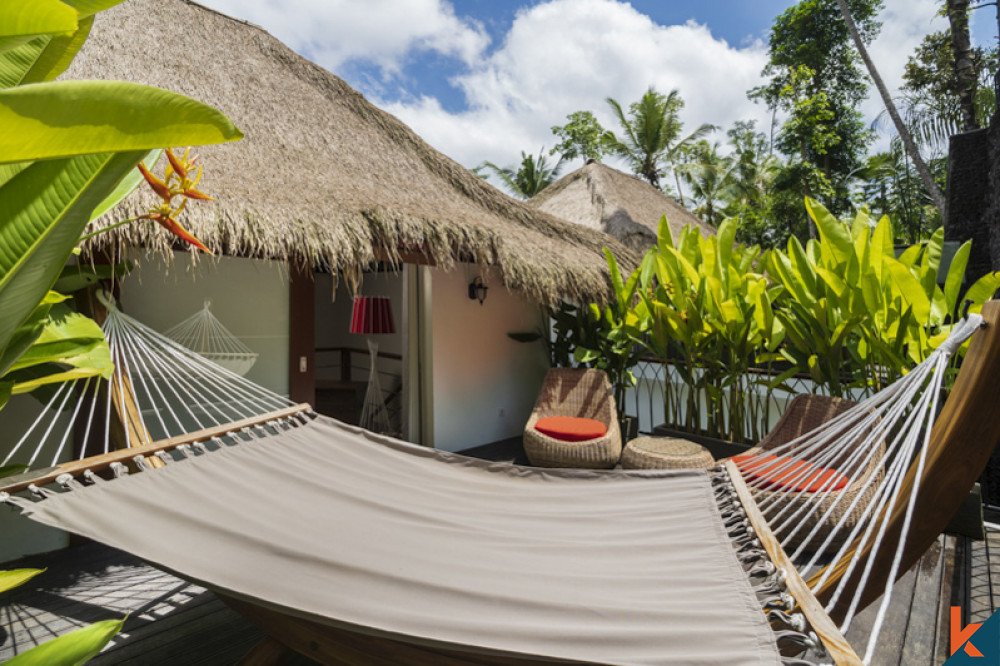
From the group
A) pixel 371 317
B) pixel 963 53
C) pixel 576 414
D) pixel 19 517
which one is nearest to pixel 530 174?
pixel 963 53

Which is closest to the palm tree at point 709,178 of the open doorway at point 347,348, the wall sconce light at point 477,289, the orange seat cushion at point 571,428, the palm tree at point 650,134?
the palm tree at point 650,134

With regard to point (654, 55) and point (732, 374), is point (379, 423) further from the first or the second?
point (654, 55)

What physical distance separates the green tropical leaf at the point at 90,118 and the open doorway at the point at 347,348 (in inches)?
241

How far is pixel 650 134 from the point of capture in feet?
50.0

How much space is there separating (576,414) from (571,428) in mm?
512

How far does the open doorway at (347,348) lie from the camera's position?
670 centimetres

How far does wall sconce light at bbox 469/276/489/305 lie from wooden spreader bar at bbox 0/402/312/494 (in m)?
2.67

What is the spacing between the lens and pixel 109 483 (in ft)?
5.13

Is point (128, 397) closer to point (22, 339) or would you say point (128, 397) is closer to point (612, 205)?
point (22, 339)

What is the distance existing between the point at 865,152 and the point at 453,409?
14.3 m

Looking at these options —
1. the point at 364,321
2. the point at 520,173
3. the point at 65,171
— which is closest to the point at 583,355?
the point at 364,321

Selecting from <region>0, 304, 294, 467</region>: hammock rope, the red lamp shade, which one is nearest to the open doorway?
the red lamp shade

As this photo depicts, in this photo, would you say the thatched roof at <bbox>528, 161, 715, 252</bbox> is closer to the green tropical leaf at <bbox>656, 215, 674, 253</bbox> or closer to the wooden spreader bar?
the green tropical leaf at <bbox>656, 215, 674, 253</bbox>

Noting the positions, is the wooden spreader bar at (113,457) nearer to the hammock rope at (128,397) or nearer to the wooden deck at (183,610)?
the hammock rope at (128,397)
